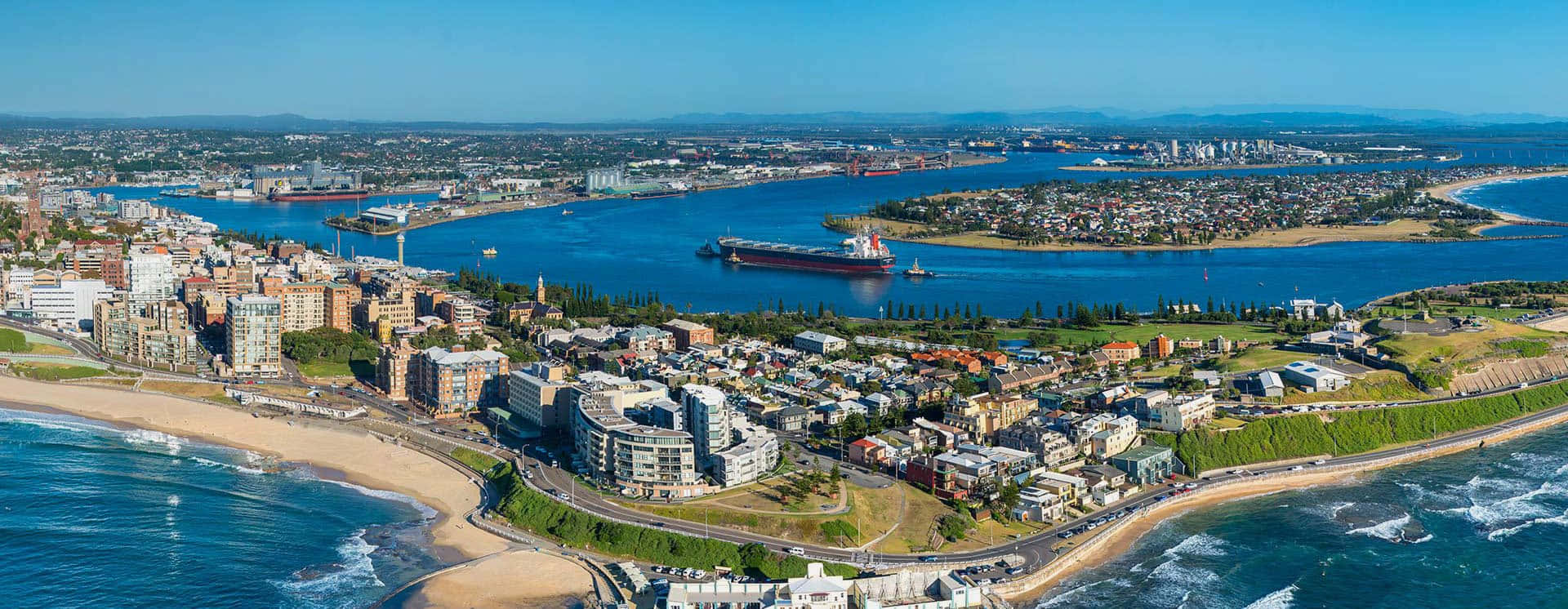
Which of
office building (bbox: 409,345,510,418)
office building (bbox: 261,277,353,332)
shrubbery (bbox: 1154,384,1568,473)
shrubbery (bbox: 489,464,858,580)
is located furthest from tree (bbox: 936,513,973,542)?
office building (bbox: 261,277,353,332)

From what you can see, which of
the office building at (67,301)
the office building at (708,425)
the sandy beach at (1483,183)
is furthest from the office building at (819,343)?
the sandy beach at (1483,183)

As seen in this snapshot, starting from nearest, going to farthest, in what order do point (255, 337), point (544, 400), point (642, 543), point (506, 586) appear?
point (506, 586) < point (642, 543) < point (544, 400) < point (255, 337)

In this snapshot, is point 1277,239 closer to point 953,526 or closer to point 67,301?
point 953,526

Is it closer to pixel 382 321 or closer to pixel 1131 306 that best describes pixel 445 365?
pixel 382 321

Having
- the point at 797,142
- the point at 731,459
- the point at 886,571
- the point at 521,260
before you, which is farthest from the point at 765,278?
the point at 797,142

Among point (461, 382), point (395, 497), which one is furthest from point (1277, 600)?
point (461, 382)
